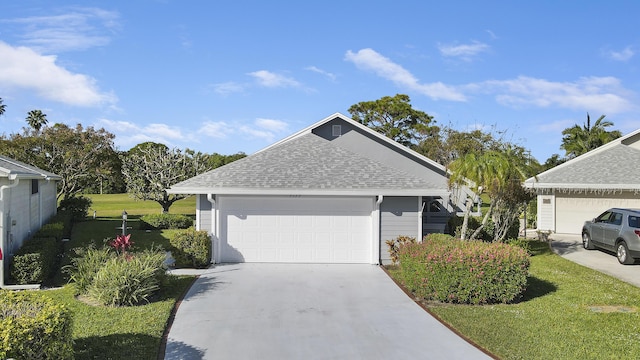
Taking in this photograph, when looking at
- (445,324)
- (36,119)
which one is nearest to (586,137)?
(445,324)

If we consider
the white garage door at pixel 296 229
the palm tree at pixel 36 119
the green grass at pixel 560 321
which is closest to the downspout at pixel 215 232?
the white garage door at pixel 296 229

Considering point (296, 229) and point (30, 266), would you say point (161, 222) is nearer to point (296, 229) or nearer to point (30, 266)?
point (296, 229)

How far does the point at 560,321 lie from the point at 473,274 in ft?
6.04

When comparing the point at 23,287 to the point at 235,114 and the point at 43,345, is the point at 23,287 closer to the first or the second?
the point at 43,345

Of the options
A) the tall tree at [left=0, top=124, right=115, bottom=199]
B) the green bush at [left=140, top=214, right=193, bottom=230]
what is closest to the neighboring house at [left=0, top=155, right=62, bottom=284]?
the green bush at [left=140, top=214, right=193, bottom=230]

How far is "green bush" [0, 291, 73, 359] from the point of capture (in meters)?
5.06

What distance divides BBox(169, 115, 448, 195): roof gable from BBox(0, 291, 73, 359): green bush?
806 cm

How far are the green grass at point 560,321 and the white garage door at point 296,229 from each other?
4.82 m

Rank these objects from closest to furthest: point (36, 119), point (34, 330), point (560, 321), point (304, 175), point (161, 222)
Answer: point (34, 330)
point (560, 321)
point (304, 175)
point (161, 222)
point (36, 119)

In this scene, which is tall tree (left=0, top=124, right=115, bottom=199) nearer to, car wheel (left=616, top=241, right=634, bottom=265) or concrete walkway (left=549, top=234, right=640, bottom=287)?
concrete walkway (left=549, top=234, right=640, bottom=287)

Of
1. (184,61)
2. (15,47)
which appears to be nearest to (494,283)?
(184,61)

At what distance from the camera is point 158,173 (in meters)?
31.5

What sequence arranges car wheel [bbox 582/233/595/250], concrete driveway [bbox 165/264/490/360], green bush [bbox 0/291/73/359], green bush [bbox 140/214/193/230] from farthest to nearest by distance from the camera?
green bush [bbox 140/214/193/230] → car wheel [bbox 582/233/595/250] → concrete driveway [bbox 165/264/490/360] → green bush [bbox 0/291/73/359]

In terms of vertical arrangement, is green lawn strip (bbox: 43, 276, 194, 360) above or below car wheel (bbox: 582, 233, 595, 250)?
below
